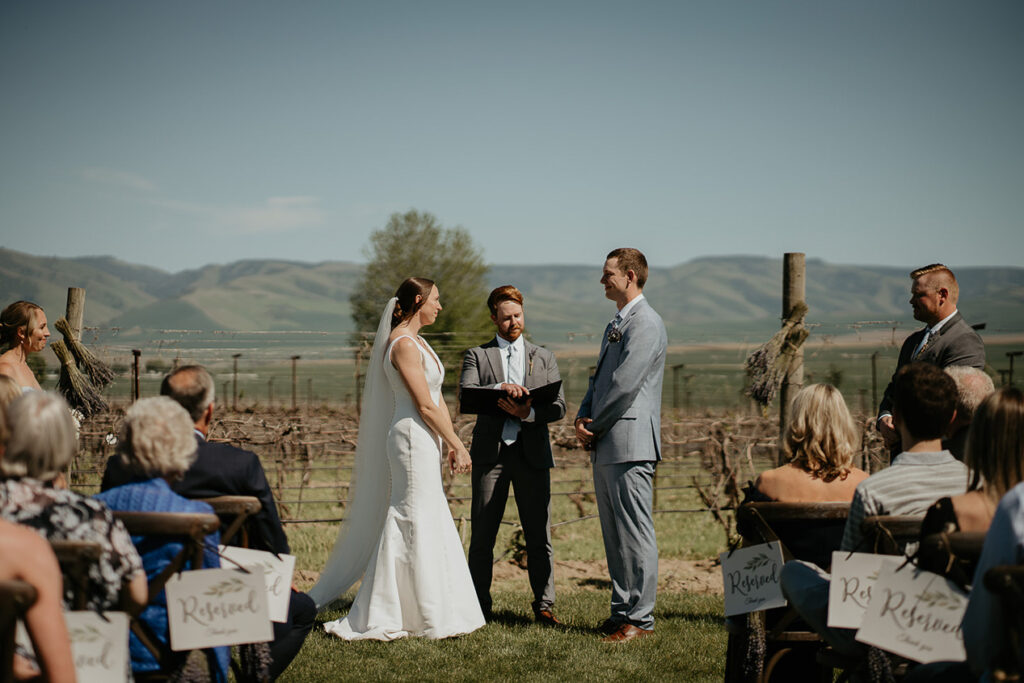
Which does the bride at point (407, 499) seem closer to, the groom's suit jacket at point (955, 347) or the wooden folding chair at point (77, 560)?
the groom's suit jacket at point (955, 347)

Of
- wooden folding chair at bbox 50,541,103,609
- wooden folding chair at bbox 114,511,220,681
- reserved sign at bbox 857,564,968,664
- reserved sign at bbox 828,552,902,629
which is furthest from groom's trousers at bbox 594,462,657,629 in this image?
wooden folding chair at bbox 50,541,103,609

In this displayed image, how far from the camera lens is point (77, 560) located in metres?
2.19

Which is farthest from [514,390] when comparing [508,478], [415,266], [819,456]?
[415,266]

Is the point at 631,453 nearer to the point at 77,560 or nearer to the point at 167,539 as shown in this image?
the point at 167,539

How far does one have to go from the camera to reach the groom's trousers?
4.90 metres

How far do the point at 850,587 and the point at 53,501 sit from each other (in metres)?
2.32

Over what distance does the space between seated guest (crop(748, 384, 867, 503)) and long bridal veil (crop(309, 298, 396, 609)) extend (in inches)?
102

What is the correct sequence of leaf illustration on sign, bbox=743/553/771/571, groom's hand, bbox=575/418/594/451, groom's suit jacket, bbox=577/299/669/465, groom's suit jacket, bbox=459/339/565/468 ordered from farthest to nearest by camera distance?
groom's suit jacket, bbox=459/339/565/468
groom's hand, bbox=575/418/594/451
groom's suit jacket, bbox=577/299/669/465
leaf illustration on sign, bbox=743/553/771/571

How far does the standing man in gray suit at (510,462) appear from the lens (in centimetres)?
535

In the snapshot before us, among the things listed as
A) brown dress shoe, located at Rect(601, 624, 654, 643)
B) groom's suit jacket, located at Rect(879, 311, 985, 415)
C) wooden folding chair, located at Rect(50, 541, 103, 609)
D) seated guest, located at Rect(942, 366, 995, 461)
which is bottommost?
brown dress shoe, located at Rect(601, 624, 654, 643)

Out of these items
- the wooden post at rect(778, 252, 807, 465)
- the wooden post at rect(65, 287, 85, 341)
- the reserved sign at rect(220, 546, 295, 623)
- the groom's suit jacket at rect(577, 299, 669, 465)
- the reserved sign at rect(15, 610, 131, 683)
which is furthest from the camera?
the wooden post at rect(65, 287, 85, 341)

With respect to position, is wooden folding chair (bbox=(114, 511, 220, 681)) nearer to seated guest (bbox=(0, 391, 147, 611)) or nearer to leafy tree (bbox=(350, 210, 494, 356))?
seated guest (bbox=(0, 391, 147, 611))

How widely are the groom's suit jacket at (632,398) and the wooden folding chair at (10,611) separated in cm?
334

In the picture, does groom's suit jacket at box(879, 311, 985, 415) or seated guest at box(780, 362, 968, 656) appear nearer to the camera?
seated guest at box(780, 362, 968, 656)
